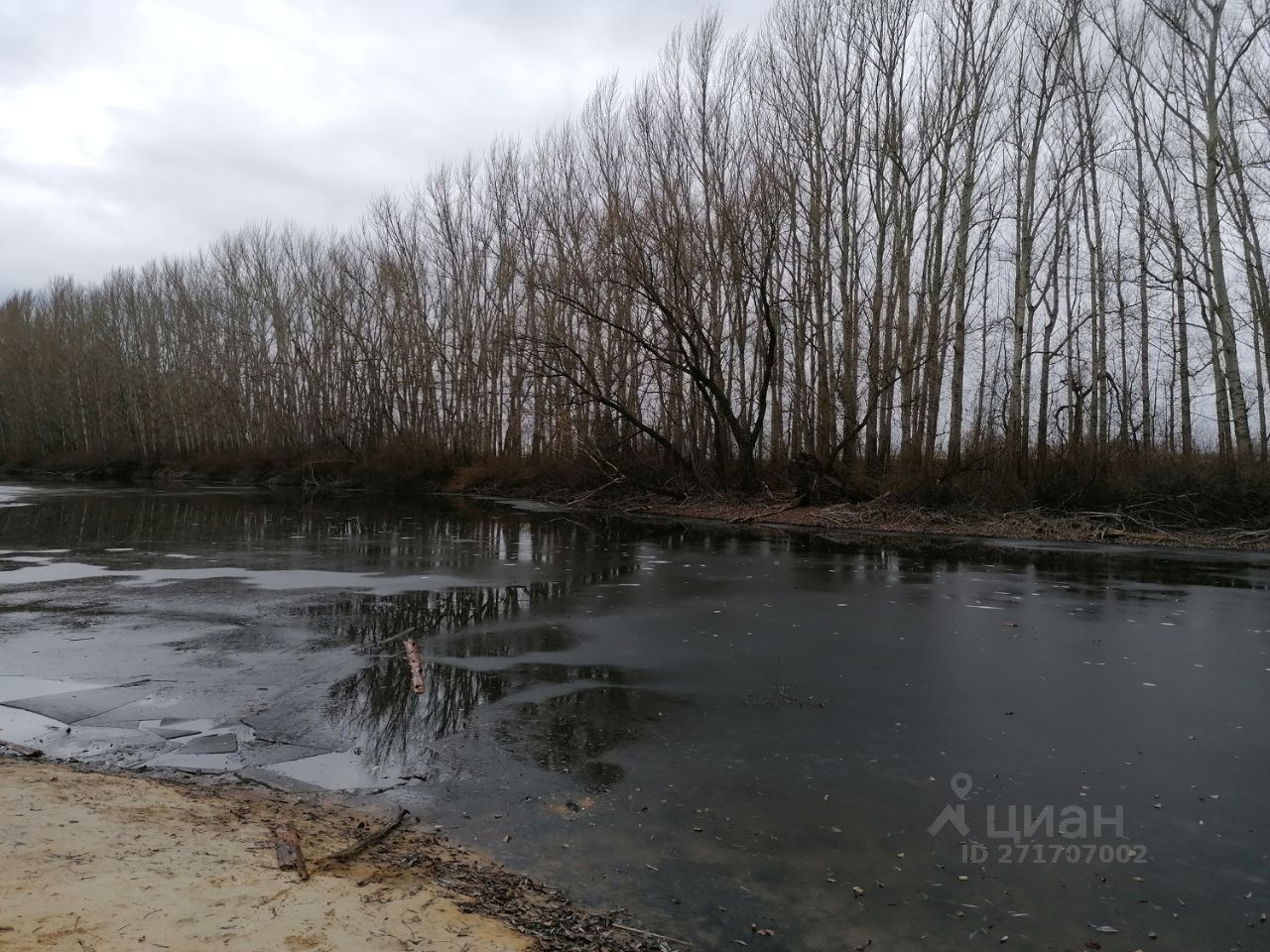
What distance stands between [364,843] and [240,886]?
1.90ft

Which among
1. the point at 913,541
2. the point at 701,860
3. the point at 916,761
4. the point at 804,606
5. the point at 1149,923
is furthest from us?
the point at 913,541

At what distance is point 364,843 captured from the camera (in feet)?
11.7

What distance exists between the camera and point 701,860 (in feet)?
11.8

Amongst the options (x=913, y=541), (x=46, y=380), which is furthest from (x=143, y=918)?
(x=46, y=380)

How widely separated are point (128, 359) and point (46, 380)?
10949 millimetres

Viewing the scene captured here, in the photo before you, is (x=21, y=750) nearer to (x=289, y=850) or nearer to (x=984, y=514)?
(x=289, y=850)

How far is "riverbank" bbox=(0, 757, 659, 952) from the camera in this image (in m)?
2.73

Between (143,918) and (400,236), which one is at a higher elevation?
(400,236)

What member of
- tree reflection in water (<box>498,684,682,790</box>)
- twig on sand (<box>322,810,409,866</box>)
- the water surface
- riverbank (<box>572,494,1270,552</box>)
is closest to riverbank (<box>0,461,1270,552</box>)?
riverbank (<box>572,494,1270,552</box>)

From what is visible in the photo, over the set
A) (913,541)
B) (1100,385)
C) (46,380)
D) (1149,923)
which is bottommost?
(1149,923)

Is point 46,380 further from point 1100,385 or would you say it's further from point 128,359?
point 1100,385

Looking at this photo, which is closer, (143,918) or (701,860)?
(143,918)

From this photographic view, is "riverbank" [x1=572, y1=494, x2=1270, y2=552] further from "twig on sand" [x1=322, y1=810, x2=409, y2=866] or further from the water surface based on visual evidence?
"twig on sand" [x1=322, y1=810, x2=409, y2=866]

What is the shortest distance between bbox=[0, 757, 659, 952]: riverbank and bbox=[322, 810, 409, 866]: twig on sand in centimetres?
2
